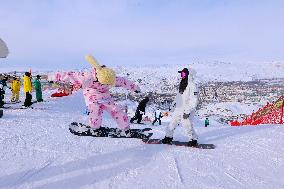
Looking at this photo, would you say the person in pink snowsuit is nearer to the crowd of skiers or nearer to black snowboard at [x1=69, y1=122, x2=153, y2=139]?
black snowboard at [x1=69, y1=122, x2=153, y2=139]

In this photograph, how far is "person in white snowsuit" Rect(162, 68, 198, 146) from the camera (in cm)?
675

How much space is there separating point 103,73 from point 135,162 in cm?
223

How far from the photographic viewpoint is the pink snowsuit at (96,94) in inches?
294

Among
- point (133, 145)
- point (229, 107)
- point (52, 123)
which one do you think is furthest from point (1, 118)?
point (229, 107)

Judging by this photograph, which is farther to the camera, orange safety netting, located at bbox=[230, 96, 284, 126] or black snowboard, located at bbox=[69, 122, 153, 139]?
orange safety netting, located at bbox=[230, 96, 284, 126]

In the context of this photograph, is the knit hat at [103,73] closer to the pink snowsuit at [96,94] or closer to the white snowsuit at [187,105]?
the pink snowsuit at [96,94]

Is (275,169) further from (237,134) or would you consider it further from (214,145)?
(237,134)

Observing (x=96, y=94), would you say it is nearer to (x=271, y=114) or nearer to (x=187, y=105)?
(x=187, y=105)

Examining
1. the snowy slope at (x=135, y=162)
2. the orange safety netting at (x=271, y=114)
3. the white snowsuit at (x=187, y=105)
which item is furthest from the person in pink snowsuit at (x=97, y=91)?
the orange safety netting at (x=271, y=114)

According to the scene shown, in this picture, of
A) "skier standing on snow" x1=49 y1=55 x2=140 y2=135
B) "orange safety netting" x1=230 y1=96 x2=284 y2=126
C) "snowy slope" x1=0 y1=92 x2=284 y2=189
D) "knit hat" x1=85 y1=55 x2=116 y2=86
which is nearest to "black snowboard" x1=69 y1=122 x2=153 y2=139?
"skier standing on snow" x1=49 y1=55 x2=140 y2=135

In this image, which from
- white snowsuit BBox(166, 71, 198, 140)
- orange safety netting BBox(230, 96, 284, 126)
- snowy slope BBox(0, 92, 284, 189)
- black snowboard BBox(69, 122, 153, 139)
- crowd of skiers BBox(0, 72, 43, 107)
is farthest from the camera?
crowd of skiers BBox(0, 72, 43, 107)

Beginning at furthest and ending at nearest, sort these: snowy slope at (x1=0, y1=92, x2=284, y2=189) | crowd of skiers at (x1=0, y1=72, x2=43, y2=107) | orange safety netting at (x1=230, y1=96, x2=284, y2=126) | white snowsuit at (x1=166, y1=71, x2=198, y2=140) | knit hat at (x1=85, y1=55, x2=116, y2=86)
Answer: crowd of skiers at (x1=0, y1=72, x2=43, y2=107), orange safety netting at (x1=230, y1=96, x2=284, y2=126), knit hat at (x1=85, y1=55, x2=116, y2=86), white snowsuit at (x1=166, y1=71, x2=198, y2=140), snowy slope at (x1=0, y1=92, x2=284, y2=189)

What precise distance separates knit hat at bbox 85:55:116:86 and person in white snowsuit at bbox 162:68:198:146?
136 cm

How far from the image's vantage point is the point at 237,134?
28.2 ft
